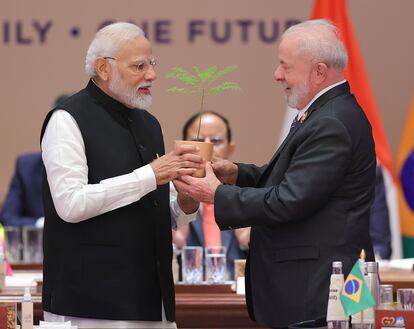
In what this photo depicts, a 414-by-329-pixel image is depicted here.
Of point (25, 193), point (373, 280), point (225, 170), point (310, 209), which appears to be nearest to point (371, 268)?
point (373, 280)

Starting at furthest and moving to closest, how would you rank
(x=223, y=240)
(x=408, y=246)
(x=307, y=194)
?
(x=408, y=246) < (x=223, y=240) < (x=307, y=194)

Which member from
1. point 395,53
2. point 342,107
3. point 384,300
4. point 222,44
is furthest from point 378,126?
point 384,300

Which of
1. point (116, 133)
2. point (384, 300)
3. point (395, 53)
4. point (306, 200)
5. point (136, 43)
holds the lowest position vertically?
point (384, 300)

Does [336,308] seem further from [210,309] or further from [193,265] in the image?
[193,265]

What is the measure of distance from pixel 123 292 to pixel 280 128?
3.88m

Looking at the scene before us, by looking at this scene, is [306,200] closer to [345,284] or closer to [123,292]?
[345,284]

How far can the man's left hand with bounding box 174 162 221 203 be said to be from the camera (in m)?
3.90

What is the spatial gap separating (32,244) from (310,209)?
6.82 feet

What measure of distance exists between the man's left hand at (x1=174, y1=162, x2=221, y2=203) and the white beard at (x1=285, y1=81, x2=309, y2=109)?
1.21 feet

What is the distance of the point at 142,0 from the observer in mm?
7535

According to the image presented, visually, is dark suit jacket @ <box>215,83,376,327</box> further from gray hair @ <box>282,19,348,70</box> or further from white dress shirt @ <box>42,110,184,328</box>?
white dress shirt @ <box>42,110,184,328</box>

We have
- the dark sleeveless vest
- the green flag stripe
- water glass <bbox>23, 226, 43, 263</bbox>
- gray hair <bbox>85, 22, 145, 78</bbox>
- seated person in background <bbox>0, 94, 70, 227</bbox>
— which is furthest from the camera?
→ the green flag stripe

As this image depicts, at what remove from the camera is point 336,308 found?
340 centimetres

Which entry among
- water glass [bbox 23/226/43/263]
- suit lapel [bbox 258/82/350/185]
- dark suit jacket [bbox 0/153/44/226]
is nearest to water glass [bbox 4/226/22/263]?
water glass [bbox 23/226/43/263]
